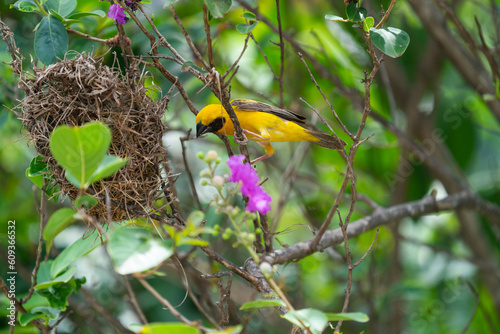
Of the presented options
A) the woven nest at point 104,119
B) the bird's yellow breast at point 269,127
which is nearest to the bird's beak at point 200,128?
the bird's yellow breast at point 269,127

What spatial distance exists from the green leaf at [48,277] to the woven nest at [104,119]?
280 mm

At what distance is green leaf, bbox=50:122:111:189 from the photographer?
1.40 m

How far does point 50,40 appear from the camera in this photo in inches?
88.0

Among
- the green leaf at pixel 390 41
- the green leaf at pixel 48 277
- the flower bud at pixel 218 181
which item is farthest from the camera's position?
the green leaf at pixel 48 277

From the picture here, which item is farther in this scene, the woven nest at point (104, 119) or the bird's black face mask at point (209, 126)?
the bird's black face mask at point (209, 126)

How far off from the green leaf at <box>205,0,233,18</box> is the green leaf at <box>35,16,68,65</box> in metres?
0.74

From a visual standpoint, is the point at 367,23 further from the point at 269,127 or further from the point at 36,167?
the point at 36,167

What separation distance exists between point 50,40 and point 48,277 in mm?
1158

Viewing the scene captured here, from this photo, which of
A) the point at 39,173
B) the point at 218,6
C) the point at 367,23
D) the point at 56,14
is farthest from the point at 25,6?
the point at 367,23

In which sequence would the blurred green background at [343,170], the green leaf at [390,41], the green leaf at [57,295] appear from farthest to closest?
the blurred green background at [343,170], the green leaf at [57,295], the green leaf at [390,41]

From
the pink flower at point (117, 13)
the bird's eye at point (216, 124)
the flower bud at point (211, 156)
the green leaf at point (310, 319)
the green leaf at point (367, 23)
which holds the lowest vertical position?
the bird's eye at point (216, 124)

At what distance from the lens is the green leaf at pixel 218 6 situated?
1.93 metres

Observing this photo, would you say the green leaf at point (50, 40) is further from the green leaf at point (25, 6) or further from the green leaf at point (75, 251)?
the green leaf at point (75, 251)

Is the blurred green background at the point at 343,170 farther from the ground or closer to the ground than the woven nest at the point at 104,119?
closer to the ground
